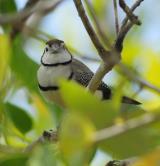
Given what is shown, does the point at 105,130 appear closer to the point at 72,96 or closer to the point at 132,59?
the point at 72,96

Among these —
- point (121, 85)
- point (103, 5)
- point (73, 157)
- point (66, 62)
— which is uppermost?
point (66, 62)

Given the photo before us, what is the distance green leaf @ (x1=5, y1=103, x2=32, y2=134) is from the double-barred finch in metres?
0.99

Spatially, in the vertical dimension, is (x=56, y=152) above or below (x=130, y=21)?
below

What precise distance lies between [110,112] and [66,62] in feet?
7.79

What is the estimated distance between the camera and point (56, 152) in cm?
79

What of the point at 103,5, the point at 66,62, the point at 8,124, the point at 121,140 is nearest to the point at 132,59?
the point at 103,5

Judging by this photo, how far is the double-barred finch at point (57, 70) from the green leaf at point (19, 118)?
99 centimetres

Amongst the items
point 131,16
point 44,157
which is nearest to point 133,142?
point 44,157

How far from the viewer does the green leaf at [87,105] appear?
0.56m

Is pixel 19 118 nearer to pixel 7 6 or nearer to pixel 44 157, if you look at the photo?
pixel 7 6

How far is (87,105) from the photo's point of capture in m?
0.57

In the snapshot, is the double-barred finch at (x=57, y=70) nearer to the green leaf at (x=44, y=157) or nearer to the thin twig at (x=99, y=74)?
the thin twig at (x=99, y=74)

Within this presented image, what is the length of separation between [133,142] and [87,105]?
0.08m

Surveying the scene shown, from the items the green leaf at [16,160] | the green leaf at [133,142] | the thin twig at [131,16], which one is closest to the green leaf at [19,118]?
the thin twig at [131,16]
